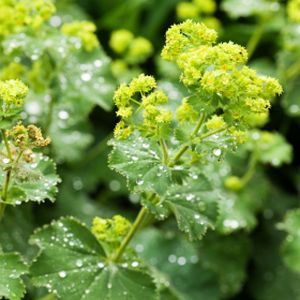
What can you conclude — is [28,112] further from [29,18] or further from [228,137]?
[228,137]

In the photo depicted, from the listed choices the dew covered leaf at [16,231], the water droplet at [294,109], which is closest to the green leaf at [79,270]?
the dew covered leaf at [16,231]

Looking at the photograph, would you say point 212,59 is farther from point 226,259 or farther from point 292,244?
point 226,259

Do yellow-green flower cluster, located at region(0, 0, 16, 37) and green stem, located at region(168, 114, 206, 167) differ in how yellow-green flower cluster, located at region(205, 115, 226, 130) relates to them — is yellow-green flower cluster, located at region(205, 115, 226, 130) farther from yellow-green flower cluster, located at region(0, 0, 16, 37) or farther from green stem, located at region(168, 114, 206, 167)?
yellow-green flower cluster, located at region(0, 0, 16, 37)

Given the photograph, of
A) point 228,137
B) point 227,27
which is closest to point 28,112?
point 228,137

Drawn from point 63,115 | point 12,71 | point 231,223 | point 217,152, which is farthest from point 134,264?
point 63,115

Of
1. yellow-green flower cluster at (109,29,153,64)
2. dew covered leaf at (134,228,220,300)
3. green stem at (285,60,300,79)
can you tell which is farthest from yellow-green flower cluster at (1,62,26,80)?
green stem at (285,60,300,79)
